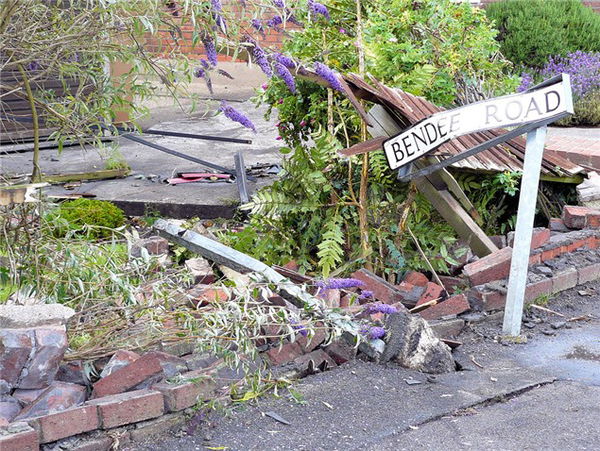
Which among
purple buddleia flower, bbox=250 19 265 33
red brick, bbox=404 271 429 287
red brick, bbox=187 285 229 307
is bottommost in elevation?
red brick, bbox=404 271 429 287

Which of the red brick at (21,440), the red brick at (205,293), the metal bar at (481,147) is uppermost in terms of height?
the metal bar at (481,147)

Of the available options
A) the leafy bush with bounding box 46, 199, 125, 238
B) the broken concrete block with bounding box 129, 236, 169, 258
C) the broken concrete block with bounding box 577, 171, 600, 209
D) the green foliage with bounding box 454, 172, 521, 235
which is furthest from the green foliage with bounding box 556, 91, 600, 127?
the broken concrete block with bounding box 129, 236, 169, 258

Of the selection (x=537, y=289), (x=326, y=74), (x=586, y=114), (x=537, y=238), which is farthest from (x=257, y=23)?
(x=586, y=114)

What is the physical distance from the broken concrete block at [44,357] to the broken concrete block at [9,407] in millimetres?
89

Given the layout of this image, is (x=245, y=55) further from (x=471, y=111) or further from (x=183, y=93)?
(x=471, y=111)

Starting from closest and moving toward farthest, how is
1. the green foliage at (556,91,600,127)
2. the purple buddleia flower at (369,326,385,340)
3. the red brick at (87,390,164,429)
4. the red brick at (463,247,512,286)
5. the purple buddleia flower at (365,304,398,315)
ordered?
the red brick at (87,390,164,429) < the purple buddleia flower at (369,326,385,340) < the purple buddleia flower at (365,304,398,315) < the red brick at (463,247,512,286) < the green foliage at (556,91,600,127)

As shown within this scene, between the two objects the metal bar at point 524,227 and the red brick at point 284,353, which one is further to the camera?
the metal bar at point 524,227

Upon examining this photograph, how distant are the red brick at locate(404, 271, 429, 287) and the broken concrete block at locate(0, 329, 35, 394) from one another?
2423 millimetres

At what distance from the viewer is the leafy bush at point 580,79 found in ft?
35.1

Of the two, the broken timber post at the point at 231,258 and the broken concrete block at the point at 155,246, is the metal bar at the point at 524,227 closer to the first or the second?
the broken timber post at the point at 231,258

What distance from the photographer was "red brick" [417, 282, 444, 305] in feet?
16.2

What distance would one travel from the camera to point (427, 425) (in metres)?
3.58

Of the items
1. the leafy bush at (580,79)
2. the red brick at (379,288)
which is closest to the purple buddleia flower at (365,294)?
the red brick at (379,288)

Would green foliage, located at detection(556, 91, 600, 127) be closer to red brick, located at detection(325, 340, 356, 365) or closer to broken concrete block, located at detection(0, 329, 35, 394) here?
red brick, located at detection(325, 340, 356, 365)
